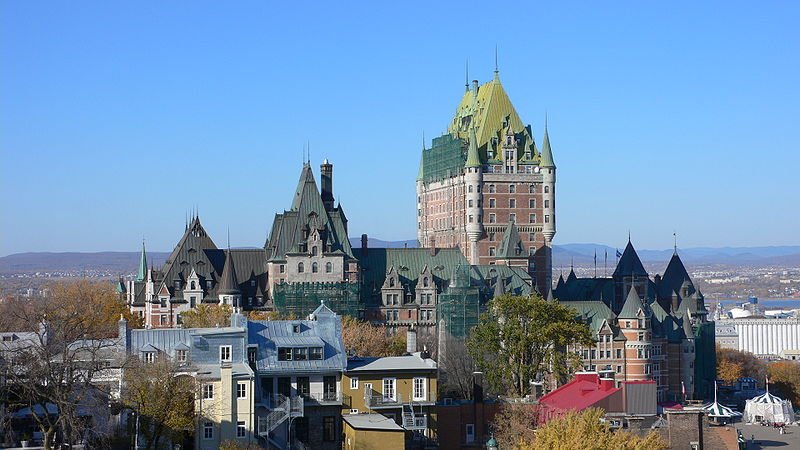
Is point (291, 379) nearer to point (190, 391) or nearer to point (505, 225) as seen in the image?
point (190, 391)

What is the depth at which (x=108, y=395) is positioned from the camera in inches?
2734

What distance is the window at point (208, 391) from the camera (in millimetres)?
72812

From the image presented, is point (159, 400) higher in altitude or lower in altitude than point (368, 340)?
lower

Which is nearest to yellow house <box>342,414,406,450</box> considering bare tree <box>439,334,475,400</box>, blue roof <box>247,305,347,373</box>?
blue roof <box>247,305,347,373</box>

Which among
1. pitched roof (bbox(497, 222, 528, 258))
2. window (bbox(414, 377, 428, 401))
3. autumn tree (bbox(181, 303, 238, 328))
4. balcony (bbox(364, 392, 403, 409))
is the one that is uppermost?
pitched roof (bbox(497, 222, 528, 258))

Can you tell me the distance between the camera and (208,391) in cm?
Answer: 7300

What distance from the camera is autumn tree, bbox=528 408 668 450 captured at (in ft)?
206

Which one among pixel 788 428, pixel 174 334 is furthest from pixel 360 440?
pixel 788 428

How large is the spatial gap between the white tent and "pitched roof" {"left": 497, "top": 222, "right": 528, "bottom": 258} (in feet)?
98.3

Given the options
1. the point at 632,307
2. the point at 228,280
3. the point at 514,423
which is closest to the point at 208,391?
the point at 514,423

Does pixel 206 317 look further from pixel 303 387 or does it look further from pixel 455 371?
pixel 303 387

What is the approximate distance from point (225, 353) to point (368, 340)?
4385 centimetres

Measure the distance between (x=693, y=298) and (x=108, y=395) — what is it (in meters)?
104

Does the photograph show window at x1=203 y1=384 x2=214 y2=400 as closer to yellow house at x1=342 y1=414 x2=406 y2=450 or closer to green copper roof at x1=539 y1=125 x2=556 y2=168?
yellow house at x1=342 y1=414 x2=406 y2=450
